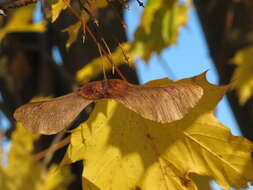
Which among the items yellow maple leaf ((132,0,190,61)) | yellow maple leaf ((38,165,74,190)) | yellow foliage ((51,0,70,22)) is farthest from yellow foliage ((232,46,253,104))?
yellow foliage ((51,0,70,22))

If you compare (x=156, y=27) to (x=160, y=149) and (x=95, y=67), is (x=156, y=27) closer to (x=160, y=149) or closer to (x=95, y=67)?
(x=95, y=67)

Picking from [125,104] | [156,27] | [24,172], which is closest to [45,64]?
[156,27]

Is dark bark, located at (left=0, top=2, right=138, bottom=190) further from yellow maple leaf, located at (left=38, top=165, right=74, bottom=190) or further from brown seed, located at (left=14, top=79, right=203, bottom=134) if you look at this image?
brown seed, located at (left=14, top=79, right=203, bottom=134)

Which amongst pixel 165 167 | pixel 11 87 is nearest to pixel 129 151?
pixel 165 167

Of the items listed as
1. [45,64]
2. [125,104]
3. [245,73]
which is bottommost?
[245,73]

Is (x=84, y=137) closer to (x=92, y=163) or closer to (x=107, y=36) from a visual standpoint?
(x=92, y=163)

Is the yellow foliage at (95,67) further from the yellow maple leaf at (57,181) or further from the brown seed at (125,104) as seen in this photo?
the brown seed at (125,104)

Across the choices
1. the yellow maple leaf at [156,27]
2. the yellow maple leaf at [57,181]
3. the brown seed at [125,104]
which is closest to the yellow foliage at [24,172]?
the yellow maple leaf at [57,181]
